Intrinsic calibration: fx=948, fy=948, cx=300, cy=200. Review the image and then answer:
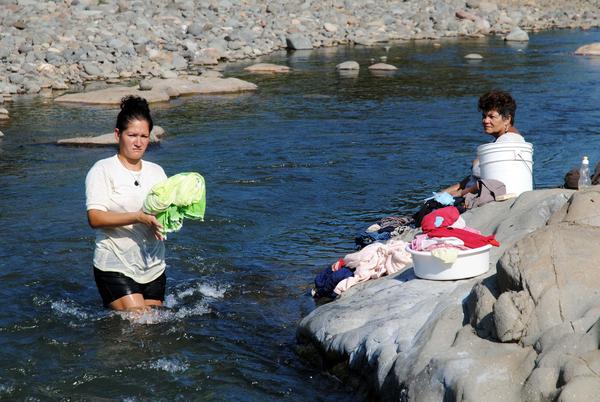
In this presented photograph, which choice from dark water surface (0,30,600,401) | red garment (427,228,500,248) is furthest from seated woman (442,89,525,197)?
dark water surface (0,30,600,401)

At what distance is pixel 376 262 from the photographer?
8094mm

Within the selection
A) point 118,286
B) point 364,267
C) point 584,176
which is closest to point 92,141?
point 364,267

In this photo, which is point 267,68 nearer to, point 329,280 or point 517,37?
point 517,37

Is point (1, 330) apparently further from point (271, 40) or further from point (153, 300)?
point (271, 40)

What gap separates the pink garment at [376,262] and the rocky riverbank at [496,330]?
0.87 m

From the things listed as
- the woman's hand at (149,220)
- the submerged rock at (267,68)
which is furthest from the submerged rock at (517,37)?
the woman's hand at (149,220)

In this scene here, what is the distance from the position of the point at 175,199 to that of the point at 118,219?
431 millimetres

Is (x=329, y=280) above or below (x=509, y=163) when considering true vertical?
below

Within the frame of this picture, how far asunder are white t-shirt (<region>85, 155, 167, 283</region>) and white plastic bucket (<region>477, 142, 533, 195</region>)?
10.6 feet

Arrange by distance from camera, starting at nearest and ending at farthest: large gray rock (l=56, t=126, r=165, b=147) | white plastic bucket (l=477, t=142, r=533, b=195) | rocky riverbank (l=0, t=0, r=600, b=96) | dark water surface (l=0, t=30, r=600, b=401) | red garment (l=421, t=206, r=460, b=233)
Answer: dark water surface (l=0, t=30, r=600, b=401) → red garment (l=421, t=206, r=460, b=233) → white plastic bucket (l=477, t=142, r=533, b=195) → large gray rock (l=56, t=126, r=165, b=147) → rocky riverbank (l=0, t=0, r=600, b=96)

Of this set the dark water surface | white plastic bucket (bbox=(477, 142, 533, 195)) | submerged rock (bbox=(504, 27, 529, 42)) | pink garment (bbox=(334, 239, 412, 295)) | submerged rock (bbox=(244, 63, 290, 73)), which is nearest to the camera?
the dark water surface

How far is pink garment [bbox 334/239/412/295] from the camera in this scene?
7990 millimetres

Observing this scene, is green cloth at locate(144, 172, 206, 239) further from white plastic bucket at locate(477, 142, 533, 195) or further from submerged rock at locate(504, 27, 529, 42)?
submerged rock at locate(504, 27, 529, 42)

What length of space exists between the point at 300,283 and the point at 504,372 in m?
4.05
